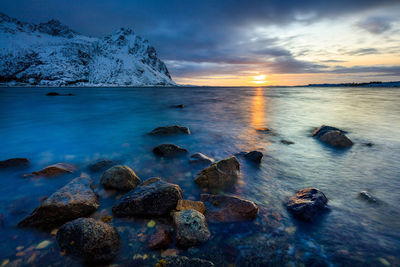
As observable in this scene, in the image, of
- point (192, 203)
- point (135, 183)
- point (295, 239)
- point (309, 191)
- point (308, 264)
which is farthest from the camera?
point (135, 183)

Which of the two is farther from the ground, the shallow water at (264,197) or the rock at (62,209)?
the rock at (62,209)

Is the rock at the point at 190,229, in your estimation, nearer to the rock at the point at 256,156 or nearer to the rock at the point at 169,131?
the rock at the point at 256,156

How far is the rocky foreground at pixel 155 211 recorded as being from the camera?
2846 mm

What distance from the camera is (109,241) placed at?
115 inches

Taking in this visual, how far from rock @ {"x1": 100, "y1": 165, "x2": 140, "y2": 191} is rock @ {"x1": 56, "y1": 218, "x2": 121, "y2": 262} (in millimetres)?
1614

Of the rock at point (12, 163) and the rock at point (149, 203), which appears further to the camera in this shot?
the rock at point (12, 163)

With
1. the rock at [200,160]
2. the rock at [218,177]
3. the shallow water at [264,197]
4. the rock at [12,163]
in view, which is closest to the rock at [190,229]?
the shallow water at [264,197]

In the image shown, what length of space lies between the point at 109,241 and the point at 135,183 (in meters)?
1.97

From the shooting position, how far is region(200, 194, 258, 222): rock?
368 centimetres

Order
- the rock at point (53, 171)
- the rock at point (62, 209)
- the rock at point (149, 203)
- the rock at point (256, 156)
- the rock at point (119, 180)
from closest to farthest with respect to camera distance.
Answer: the rock at point (62, 209), the rock at point (149, 203), the rock at point (119, 180), the rock at point (53, 171), the rock at point (256, 156)

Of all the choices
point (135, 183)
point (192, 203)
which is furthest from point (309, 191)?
point (135, 183)

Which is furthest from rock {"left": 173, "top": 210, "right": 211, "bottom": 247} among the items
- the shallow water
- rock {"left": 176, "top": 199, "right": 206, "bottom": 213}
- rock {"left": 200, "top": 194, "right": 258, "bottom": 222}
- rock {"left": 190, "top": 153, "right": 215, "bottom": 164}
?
rock {"left": 190, "top": 153, "right": 215, "bottom": 164}

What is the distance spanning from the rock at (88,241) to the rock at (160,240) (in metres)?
0.52

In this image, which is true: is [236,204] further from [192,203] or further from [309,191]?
[309,191]
